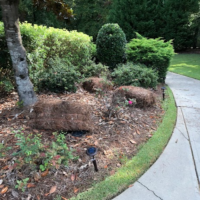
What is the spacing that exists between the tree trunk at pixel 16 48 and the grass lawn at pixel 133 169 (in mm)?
2202

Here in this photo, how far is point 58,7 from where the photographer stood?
3.61 m

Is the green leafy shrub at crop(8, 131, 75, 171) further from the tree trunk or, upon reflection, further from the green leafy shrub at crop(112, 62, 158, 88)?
the green leafy shrub at crop(112, 62, 158, 88)

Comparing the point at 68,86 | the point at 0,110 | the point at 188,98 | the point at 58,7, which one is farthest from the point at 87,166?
the point at 188,98

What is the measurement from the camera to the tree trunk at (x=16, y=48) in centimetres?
291

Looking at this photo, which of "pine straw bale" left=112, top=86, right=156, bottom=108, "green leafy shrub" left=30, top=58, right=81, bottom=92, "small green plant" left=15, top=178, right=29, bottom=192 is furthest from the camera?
"green leafy shrub" left=30, top=58, right=81, bottom=92

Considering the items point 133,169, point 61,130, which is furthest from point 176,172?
point 61,130

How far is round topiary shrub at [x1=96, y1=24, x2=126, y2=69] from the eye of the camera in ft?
23.7

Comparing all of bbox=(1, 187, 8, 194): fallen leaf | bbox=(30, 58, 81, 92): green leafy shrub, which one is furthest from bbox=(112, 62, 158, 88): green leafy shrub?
bbox=(1, 187, 8, 194): fallen leaf

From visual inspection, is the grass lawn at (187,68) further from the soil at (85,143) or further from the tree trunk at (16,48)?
the tree trunk at (16,48)

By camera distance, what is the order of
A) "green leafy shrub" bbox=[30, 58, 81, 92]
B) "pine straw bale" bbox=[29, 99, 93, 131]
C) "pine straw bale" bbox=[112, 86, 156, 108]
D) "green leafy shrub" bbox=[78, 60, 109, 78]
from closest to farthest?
"pine straw bale" bbox=[29, 99, 93, 131]
"pine straw bale" bbox=[112, 86, 156, 108]
"green leafy shrub" bbox=[30, 58, 81, 92]
"green leafy shrub" bbox=[78, 60, 109, 78]

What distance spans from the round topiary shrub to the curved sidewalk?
178 inches

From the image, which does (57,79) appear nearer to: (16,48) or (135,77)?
(16,48)

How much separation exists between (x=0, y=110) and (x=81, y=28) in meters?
20.8

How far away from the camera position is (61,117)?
290 centimetres
